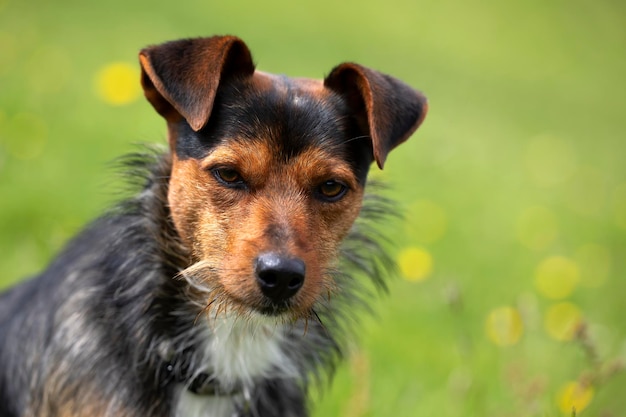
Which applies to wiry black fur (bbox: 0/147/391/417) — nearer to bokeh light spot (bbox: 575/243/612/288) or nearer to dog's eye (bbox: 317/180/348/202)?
dog's eye (bbox: 317/180/348/202)

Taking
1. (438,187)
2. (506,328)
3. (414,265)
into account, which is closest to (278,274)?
(506,328)

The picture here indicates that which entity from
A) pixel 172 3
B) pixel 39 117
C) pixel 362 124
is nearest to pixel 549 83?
pixel 172 3

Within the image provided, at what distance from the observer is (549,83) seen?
707 inches

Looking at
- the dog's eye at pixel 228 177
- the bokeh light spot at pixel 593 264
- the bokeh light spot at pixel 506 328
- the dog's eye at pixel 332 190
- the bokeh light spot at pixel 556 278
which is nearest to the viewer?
the dog's eye at pixel 228 177

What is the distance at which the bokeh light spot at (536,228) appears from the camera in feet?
28.5

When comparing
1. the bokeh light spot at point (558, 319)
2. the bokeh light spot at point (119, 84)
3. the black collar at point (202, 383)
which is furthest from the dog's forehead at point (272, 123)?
the bokeh light spot at point (119, 84)

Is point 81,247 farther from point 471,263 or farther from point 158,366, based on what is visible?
point 471,263

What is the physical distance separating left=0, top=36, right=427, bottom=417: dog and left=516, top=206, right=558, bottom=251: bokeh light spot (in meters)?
4.75

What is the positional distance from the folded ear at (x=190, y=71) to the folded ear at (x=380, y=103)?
52 cm

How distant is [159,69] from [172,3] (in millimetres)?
11002

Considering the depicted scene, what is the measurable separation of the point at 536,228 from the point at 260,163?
610 cm

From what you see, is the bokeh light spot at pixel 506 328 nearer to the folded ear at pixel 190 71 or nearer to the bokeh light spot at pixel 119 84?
the folded ear at pixel 190 71

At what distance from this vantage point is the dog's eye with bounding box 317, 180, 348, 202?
381 cm

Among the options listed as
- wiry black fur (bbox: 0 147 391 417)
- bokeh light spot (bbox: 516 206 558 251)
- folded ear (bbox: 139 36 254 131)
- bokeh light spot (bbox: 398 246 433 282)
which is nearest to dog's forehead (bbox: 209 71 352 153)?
folded ear (bbox: 139 36 254 131)
